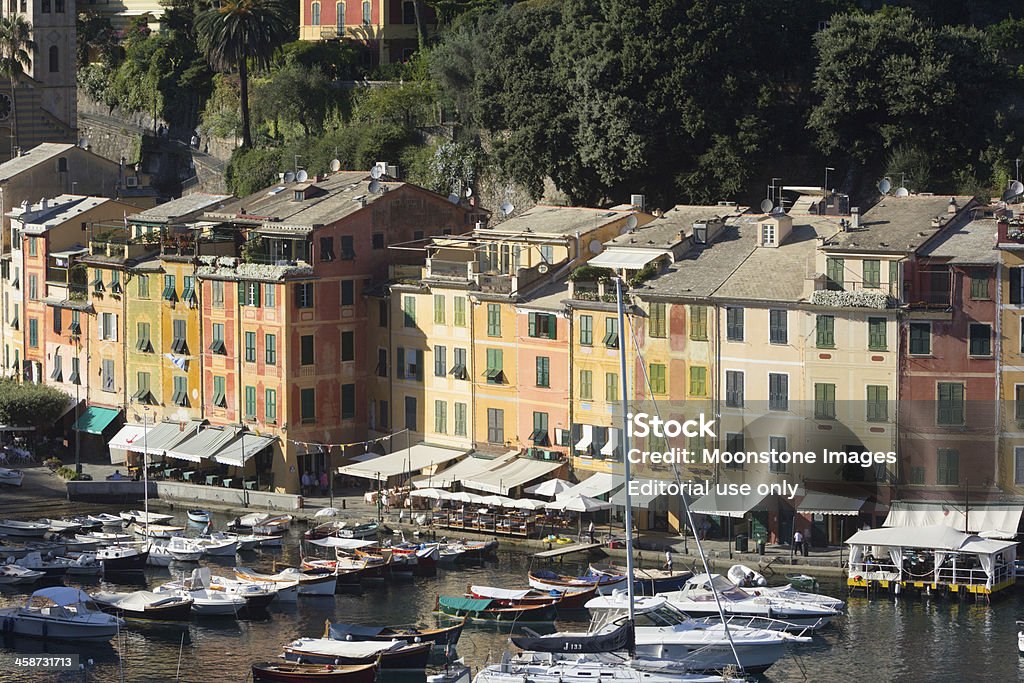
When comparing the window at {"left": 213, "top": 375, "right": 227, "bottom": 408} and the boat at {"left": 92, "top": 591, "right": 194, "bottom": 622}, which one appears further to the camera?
the window at {"left": 213, "top": 375, "right": 227, "bottom": 408}

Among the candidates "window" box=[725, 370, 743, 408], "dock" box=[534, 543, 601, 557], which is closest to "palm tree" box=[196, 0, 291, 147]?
"window" box=[725, 370, 743, 408]

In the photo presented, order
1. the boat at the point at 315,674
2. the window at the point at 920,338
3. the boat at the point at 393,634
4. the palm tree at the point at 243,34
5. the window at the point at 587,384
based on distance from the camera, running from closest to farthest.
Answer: the boat at the point at 315,674 → the boat at the point at 393,634 → the window at the point at 920,338 → the window at the point at 587,384 → the palm tree at the point at 243,34

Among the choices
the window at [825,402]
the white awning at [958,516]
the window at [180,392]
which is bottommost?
the white awning at [958,516]

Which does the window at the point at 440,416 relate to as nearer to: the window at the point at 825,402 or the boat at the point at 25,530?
the boat at the point at 25,530

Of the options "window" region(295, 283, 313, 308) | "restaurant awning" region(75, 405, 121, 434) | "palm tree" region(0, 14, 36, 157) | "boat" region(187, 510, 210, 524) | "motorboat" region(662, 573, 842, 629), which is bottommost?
"motorboat" region(662, 573, 842, 629)

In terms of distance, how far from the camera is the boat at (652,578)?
93750 mm

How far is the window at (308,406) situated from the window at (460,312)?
7534mm

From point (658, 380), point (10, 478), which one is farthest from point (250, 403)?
point (658, 380)

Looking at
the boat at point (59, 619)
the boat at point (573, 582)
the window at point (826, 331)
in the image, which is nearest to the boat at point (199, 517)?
the boat at point (59, 619)

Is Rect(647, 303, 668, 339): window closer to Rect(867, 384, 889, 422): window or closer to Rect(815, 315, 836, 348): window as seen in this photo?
Rect(815, 315, 836, 348): window

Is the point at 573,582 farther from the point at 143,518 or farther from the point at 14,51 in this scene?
the point at 14,51

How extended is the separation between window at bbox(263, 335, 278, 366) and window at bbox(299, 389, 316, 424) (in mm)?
1896

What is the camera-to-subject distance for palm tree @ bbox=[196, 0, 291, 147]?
147875mm

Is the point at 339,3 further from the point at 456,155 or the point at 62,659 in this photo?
the point at 62,659
